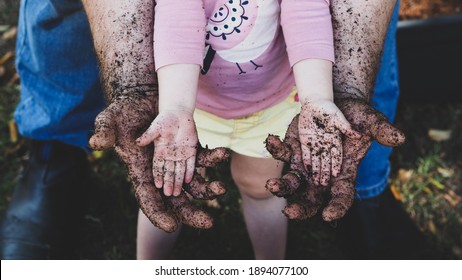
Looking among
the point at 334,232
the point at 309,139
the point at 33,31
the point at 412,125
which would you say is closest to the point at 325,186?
the point at 309,139

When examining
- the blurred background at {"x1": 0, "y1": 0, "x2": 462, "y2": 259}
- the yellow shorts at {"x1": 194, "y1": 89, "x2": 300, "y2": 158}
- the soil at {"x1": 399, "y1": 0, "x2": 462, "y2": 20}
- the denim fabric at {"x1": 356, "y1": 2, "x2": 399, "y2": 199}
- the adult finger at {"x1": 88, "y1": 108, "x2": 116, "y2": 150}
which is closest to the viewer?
the adult finger at {"x1": 88, "y1": 108, "x2": 116, "y2": 150}

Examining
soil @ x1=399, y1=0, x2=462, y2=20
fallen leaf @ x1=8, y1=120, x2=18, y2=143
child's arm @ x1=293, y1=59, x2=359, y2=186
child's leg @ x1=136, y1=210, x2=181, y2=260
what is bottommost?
fallen leaf @ x1=8, y1=120, x2=18, y2=143

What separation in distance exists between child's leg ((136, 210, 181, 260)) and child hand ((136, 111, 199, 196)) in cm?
45

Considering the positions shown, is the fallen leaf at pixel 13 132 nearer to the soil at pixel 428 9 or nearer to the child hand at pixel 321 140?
the child hand at pixel 321 140

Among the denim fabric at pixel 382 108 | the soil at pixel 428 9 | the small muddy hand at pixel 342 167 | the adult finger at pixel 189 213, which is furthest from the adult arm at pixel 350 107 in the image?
the soil at pixel 428 9

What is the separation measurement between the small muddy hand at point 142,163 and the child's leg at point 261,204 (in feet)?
1.27

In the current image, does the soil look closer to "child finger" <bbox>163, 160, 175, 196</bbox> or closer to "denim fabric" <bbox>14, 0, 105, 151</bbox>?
"denim fabric" <bbox>14, 0, 105, 151</bbox>

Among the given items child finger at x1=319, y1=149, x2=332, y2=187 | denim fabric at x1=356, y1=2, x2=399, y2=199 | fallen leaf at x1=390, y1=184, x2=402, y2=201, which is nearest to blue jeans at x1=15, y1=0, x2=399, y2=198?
denim fabric at x1=356, y1=2, x2=399, y2=199

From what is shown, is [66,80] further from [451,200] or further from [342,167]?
[451,200]

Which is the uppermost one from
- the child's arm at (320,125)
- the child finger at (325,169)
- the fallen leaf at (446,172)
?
the child's arm at (320,125)

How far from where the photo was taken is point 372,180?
1.94 m

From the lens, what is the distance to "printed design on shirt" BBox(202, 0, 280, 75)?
131 centimetres

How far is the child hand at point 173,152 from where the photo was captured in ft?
3.89
